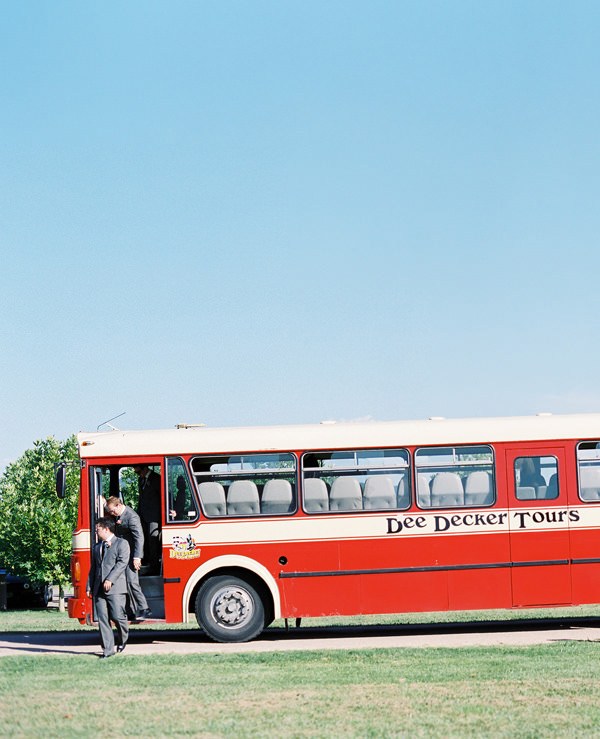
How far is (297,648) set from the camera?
1434 cm

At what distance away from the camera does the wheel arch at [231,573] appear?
1505 cm

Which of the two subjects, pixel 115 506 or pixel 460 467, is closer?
pixel 115 506

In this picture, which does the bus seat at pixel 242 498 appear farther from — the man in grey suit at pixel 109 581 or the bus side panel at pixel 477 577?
the bus side panel at pixel 477 577

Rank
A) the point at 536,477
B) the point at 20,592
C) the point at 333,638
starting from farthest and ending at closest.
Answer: the point at 20,592 → the point at 333,638 → the point at 536,477

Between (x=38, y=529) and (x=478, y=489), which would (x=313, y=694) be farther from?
(x=38, y=529)

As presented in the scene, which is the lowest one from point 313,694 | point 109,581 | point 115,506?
point 313,694


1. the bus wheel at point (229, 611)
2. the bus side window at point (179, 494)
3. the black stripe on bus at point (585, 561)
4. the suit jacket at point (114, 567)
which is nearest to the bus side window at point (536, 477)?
the black stripe on bus at point (585, 561)

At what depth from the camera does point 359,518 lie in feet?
50.1

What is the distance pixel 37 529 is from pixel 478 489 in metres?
37.7

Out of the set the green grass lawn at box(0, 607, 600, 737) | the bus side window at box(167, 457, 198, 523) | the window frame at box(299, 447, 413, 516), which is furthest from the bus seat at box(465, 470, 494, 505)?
the bus side window at box(167, 457, 198, 523)

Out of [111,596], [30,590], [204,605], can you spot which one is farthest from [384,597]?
[30,590]

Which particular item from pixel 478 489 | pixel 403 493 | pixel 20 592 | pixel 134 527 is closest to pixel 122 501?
pixel 134 527

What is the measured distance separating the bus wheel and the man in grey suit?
143 cm

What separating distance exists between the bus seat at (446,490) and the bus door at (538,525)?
2.20 feet
